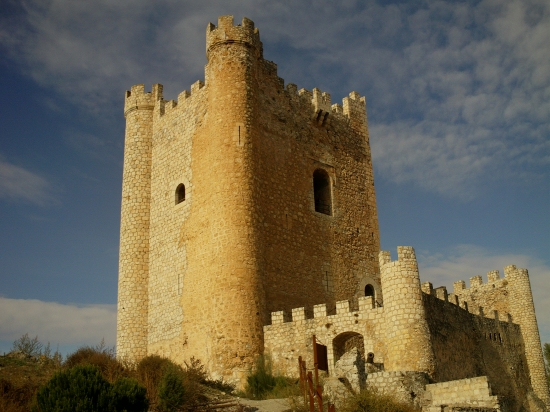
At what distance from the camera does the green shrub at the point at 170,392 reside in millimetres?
13523

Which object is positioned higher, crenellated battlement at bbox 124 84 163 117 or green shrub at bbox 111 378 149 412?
crenellated battlement at bbox 124 84 163 117

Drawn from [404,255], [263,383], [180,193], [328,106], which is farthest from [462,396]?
[328,106]

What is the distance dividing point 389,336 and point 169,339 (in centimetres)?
674

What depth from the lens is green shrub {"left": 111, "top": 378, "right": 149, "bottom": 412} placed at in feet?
39.4

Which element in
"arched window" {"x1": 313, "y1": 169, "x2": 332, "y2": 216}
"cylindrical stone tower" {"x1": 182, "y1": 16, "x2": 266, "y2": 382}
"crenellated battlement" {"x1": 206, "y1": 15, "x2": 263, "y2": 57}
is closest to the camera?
"cylindrical stone tower" {"x1": 182, "y1": 16, "x2": 266, "y2": 382}

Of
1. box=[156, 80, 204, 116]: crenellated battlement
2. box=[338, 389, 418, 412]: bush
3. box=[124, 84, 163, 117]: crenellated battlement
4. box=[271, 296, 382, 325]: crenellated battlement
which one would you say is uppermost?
box=[124, 84, 163, 117]: crenellated battlement

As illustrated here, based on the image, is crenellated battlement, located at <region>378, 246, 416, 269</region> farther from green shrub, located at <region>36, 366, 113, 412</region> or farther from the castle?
green shrub, located at <region>36, 366, 113, 412</region>

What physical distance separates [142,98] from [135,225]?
4630 millimetres

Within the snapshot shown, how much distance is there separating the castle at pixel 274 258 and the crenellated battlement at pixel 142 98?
0.16ft

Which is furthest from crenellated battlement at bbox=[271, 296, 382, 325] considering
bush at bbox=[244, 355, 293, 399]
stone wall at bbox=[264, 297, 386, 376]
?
bush at bbox=[244, 355, 293, 399]

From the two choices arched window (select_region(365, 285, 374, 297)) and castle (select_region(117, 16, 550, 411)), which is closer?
castle (select_region(117, 16, 550, 411))

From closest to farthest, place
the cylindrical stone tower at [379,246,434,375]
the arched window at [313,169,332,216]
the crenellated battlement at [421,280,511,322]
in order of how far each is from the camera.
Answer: the cylindrical stone tower at [379,246,434,375] → the crenellated battlement at [421,280,511,322] → the arched window at [313,169,332,216]

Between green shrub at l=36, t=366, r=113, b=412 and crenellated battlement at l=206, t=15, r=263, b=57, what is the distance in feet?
34.9

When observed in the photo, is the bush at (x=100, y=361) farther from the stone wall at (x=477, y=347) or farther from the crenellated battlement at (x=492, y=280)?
the crenellated battlement at (x=492, y=280)
